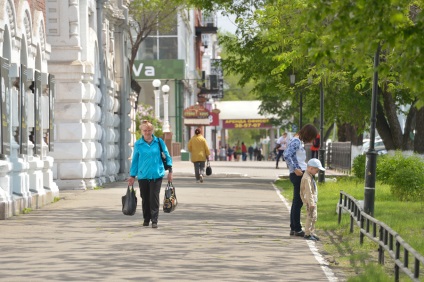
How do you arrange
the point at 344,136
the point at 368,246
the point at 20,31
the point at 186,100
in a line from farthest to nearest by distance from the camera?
1. the point at 186,100
2. the point at 344,136
3. the point at 20,31
4. the point at 368,246

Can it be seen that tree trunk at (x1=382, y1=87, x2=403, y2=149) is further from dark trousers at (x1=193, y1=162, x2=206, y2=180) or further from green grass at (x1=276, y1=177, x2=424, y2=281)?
green grass at (x1=276, y1=177, x2=424, y2=281)

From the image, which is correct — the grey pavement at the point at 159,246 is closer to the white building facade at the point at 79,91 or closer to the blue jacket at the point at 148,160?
the blue jacket at the point at 148,160

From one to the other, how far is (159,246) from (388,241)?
3213 mm

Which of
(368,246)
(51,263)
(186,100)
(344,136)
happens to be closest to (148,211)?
(368,246)

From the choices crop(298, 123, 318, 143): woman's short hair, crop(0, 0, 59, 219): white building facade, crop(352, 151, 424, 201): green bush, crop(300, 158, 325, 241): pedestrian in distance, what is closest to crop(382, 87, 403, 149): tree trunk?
crop(352, 151, 424, 201): green bush

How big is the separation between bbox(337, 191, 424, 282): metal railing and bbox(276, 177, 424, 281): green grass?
0.65 ft

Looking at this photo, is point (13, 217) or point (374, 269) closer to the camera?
point (374, 269)

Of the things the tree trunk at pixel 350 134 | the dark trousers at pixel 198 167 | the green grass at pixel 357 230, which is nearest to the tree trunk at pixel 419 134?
the green grass at pixel 357 230

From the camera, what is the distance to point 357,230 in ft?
62.2

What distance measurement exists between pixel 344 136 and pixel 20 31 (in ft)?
143

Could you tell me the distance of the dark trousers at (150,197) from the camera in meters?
19.5

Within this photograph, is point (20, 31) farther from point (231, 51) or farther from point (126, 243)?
point (231, 51)

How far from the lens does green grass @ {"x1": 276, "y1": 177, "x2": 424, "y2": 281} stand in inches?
572

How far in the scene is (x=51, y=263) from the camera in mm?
14172
